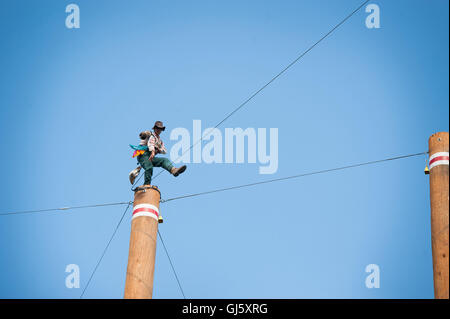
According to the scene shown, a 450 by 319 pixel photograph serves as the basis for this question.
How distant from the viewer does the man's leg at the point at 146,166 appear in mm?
12180

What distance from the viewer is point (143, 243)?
10641mm

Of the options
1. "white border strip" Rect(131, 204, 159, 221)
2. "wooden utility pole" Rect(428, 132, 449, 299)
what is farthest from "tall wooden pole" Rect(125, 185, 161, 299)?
Result: "wooden utility pole" Rect(428, 132, 449, 299)

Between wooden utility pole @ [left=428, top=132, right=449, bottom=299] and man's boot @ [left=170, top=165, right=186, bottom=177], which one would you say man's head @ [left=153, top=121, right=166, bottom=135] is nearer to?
man's boot @ [left=170, top=165, right=186, bottom=177]

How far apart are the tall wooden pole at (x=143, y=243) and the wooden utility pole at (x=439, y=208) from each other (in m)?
3.59

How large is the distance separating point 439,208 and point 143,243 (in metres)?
3.82

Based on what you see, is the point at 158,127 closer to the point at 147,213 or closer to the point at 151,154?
the point at 151,154

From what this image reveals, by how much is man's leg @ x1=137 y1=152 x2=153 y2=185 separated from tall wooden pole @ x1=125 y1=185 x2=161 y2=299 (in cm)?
93

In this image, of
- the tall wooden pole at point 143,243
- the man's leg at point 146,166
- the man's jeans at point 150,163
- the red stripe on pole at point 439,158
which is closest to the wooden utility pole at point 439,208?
the red stripe on pole at point 439,158

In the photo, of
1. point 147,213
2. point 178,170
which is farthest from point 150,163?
point 147,213

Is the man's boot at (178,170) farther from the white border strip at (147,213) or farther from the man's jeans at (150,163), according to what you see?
the white border strip at (147,213)
